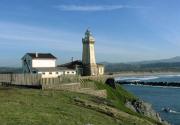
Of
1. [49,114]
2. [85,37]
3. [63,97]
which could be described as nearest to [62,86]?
[63,97]

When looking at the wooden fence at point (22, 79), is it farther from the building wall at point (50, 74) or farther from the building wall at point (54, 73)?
the building wall at point (50, 74)

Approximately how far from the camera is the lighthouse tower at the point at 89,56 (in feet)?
239

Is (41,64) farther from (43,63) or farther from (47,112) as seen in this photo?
(47,112)

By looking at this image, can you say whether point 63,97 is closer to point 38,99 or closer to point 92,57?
point 38,99

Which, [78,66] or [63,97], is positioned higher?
[78,66]

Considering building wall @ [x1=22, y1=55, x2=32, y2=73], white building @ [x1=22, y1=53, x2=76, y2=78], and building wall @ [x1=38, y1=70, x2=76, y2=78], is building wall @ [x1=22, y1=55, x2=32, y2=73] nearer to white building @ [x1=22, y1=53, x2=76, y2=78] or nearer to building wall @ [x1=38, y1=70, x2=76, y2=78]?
white building @ [x1=22, y1=53, x2=76, y2=78]

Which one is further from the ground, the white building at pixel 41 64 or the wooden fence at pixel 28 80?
the white building at pixel 41 64

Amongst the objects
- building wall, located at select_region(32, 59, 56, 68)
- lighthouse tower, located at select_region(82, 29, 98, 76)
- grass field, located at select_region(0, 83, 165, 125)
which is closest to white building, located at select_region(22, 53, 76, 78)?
building wall, located at select_region(32, 59, 56, 68)

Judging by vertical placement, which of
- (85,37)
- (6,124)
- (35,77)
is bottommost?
(6,124)

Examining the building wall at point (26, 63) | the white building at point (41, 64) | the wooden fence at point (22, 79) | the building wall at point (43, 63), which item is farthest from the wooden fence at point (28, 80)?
the building wall at point (43, 63)

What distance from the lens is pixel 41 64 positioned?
60.8m

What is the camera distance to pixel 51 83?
45.4 meters

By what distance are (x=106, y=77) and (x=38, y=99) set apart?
125 ft

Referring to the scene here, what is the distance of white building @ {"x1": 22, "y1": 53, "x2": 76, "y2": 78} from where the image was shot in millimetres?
58844
